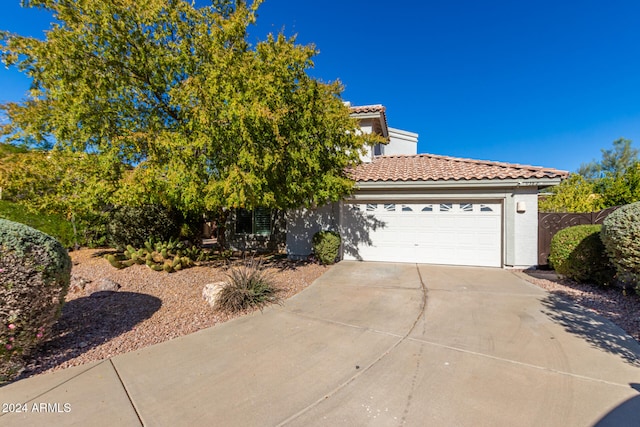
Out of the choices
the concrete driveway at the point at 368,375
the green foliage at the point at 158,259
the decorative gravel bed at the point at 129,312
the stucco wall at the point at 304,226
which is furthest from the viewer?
the stucco wall at the point at 304,226

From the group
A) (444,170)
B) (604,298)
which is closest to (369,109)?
(444,170)

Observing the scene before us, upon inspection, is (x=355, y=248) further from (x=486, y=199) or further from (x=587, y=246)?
(x=587, y=246)

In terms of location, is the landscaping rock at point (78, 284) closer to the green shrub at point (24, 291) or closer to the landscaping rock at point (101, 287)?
the landscaping rock at point (101, 287)

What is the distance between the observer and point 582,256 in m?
Answer: 6.29

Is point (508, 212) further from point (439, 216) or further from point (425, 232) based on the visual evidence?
point (425, 232)

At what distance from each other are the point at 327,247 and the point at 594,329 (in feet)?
20.3

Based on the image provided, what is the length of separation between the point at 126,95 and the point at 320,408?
27.3 feet

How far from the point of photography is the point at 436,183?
8914 millimetres

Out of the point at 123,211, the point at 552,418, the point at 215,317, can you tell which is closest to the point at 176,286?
the point at 215,317

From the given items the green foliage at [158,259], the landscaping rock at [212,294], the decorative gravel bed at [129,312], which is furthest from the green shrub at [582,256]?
the green foliage at [158,259]

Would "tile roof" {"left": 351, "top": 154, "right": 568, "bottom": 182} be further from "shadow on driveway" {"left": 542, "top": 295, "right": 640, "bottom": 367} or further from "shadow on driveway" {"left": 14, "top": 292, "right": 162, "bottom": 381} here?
"shadow on driveway" {"left": 14, "top": 292, "right": 162, "bottom": 381}

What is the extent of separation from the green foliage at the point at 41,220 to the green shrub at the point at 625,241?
47.9ft

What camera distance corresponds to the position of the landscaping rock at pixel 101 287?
19.2 feet

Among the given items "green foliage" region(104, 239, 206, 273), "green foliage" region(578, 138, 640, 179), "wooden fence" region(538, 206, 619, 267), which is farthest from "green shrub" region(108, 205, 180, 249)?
"green foliage" region(578, 138, 640, 179)
